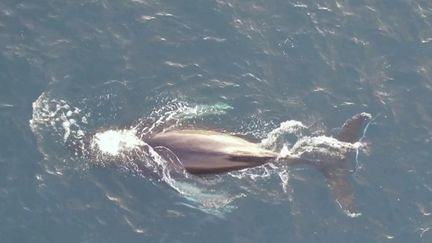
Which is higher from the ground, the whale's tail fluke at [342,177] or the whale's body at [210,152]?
the whale's body at [210,152]

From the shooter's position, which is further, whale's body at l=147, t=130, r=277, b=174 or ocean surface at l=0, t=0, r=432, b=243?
ocean surface at l=0, t=0, r=432, b=243

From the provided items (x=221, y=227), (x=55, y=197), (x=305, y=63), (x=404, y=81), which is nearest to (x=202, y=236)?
(x=221, y=227)

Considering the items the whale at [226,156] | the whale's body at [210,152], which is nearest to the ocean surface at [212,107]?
the whale at [226,156]

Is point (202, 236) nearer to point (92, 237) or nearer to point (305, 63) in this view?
point (92, 237)

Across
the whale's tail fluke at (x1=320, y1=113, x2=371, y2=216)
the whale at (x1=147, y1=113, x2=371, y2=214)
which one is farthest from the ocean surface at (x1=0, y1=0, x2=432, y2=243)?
the whale at (x1=147, y1=113, x2=371, y2=214)

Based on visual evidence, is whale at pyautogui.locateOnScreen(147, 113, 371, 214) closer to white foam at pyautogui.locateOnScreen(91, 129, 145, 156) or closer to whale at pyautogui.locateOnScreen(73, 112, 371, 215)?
whale at pyautogui.locateOnScreen(73, 112, 371, 215)

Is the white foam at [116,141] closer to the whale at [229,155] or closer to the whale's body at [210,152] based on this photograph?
the whale at [229,155]

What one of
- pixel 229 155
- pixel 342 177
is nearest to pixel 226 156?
pixel 229 155
